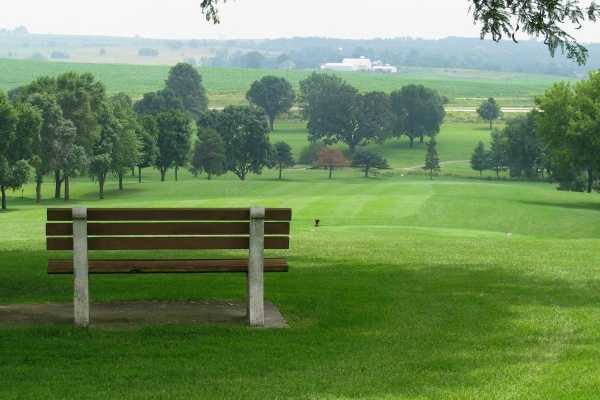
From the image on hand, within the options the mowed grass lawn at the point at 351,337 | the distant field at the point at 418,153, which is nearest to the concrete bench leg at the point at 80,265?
the mowed grass lawn at the point at 351,337

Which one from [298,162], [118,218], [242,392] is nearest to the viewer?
[242,392]

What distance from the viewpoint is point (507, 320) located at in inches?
522

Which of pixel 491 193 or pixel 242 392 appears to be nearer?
pixel 242 392

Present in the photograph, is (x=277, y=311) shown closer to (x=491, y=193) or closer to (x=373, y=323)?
(x=373, y=323)

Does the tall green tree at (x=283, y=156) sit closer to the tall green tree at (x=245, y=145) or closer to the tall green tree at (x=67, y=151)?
the tall green tree at (x=245, y=145)

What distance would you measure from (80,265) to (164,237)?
3.09 ft

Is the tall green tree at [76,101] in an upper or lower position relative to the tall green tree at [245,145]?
upper

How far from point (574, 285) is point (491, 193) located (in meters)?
79.5

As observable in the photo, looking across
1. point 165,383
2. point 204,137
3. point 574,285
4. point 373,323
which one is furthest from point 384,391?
point 204,137

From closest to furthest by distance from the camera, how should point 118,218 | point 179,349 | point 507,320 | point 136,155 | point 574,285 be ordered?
point 179,349 → point 118,218 → point 507,320 → point 574,285 → point 136,155

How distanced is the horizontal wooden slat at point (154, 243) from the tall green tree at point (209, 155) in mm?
130873

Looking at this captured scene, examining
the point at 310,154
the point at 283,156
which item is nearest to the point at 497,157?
the point at 310,154

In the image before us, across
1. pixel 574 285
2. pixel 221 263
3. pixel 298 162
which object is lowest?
pixel 298 162

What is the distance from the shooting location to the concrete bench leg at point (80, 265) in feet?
39.6
